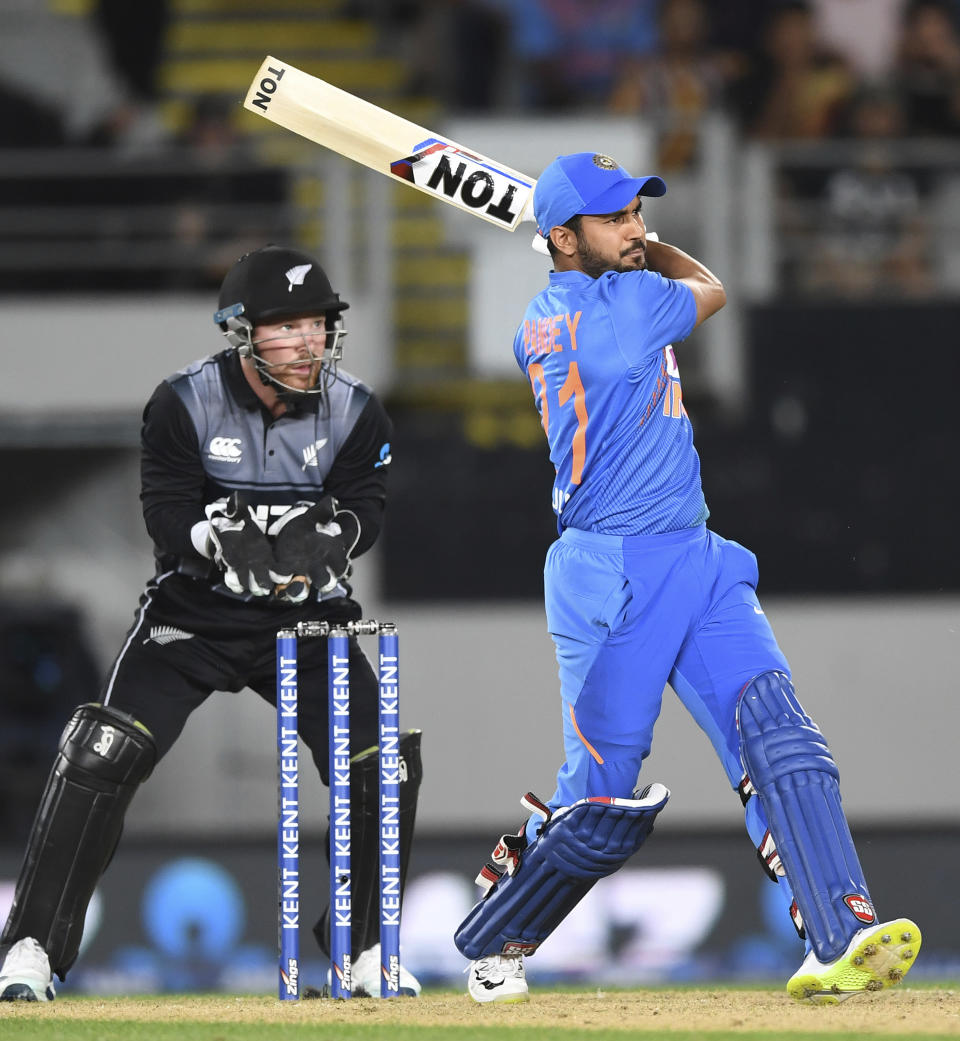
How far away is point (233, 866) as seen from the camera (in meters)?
8.21

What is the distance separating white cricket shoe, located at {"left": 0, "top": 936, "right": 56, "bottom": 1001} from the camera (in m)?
4.87

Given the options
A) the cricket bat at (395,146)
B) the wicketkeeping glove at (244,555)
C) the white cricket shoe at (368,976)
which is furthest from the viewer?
the cricket bat at (395,146)

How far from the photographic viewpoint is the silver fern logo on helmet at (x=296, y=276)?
4.98 meters

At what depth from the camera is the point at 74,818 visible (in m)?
4.94

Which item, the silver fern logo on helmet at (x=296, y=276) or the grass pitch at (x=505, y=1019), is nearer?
the grass pitch at (x=505, y=1019)

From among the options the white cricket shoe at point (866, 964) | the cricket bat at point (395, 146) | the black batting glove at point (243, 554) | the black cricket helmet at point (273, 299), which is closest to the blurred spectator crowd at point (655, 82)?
the cricket bat at point (395, 146)

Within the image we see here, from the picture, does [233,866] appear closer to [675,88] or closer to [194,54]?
[675,88]

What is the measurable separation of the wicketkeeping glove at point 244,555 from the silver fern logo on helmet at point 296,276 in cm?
58

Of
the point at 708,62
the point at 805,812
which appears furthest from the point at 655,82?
the point at 805,812

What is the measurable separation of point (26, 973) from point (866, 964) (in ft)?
6.54

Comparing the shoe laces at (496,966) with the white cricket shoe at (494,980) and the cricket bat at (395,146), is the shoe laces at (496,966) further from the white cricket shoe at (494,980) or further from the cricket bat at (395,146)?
the cricket bat at (395,146)

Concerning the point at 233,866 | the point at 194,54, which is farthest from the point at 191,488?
the point at 194,54

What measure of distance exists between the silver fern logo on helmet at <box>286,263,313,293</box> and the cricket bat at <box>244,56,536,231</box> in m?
0.40

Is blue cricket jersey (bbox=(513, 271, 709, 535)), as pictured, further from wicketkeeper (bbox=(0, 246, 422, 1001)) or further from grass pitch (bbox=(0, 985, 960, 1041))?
grass pitch (bbox=(0, 985, 960, 1041))
